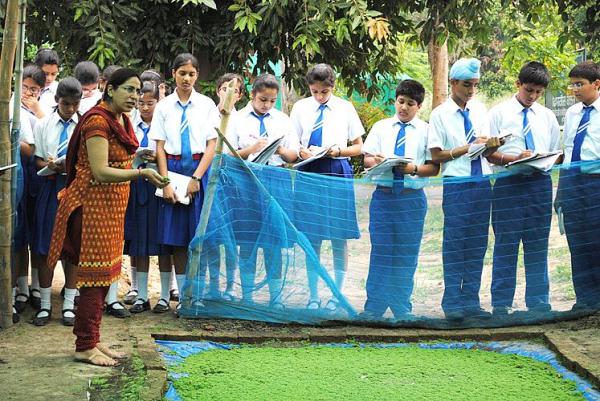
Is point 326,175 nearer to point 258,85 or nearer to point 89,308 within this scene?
point 258,85

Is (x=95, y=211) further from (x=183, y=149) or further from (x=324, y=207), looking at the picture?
(x=324, y=207)

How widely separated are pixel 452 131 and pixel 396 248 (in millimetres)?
867

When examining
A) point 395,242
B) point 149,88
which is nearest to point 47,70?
point 149,88

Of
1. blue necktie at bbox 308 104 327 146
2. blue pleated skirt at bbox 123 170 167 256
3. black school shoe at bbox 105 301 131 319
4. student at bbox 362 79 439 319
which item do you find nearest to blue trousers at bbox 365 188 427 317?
student at bbox 362 79 439 319

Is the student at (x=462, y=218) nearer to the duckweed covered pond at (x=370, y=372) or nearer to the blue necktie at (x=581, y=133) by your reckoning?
the duckweed covered pond at (x=370, y=372)

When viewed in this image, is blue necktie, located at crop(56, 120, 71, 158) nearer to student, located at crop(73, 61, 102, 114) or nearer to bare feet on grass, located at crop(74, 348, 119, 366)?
student, located at crop(73, 61, 102, 114)

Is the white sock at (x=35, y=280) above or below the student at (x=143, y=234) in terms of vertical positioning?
below

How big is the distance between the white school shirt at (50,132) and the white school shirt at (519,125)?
287 centimetres

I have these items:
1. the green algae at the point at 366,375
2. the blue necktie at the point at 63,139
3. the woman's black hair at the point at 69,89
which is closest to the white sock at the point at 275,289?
the green algae at the point at 366,375

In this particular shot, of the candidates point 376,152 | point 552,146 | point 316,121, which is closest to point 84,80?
point 316,121

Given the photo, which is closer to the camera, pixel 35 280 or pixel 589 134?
pixel 589 134

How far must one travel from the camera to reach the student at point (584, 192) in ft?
20.7

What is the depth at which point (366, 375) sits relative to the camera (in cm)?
533

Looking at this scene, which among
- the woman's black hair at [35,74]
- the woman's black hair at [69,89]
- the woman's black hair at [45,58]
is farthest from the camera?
the woman's black hair at [45,58]
